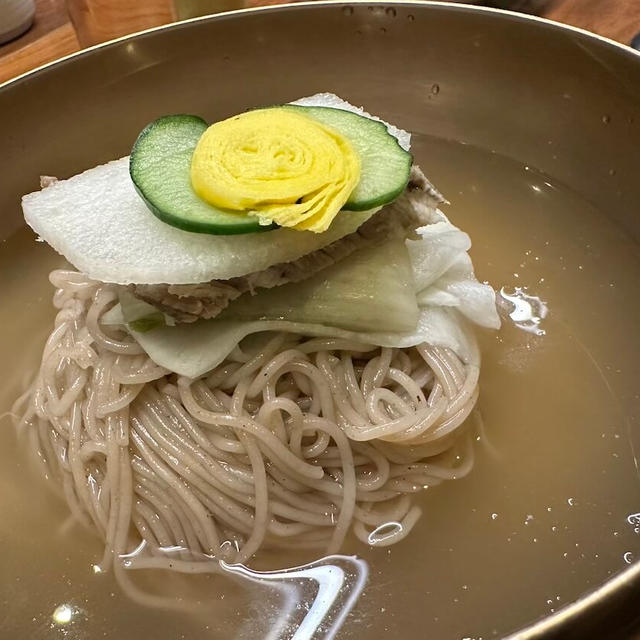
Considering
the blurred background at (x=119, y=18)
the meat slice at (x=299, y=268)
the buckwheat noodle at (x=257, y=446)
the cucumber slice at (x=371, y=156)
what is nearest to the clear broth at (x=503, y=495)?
the buckwheat noodle at (x=257, y=446)

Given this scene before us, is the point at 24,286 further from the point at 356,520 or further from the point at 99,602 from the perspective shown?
the point at 356,520

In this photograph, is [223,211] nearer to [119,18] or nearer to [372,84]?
[372,84]

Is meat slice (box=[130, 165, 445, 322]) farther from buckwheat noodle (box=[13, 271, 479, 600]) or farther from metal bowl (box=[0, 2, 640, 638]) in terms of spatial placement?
metal bowl (box=[0, 2, 640, 638])

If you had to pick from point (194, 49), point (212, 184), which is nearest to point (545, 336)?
point (212, 184)

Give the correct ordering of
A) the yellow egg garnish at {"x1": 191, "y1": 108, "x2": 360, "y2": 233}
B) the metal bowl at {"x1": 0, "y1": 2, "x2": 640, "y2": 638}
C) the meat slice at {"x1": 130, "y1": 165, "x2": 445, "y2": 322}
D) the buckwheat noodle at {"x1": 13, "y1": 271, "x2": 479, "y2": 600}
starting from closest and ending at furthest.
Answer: the yellow egg garnish at {"x1": 191, "y1": 108, "x2": 360, "y2": 233} < the meat slice at {"x1": 130, "y1": 165, "x2": 445, "y2": 322} < the buckwheat noodle at {"x1": 13, "y1": 271, "x2": 479, "y2": 600} < the metal bowl at {"x1": 0, "y1": 2, "x2": 640, "y2": 638}

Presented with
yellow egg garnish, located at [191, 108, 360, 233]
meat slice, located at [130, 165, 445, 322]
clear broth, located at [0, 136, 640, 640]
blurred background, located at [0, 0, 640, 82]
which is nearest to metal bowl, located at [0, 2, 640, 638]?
clear broth, located at [0, 136, 640, 640]

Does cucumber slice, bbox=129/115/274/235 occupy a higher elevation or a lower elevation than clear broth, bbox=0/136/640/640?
higher
